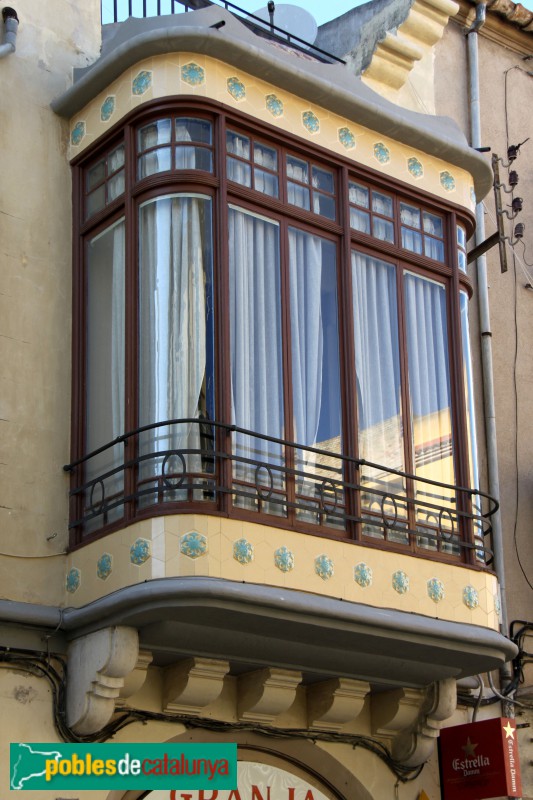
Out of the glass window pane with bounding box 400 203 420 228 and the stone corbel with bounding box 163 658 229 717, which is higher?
the glass window pane with bounding box 400 203 420 228

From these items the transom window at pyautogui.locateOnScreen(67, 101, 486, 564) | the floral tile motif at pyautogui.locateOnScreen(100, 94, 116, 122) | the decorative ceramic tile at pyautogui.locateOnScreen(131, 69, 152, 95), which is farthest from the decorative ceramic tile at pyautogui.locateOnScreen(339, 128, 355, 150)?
the floral tile motif at pyautogui.locateOnScreen(100, 94, 116, 122)

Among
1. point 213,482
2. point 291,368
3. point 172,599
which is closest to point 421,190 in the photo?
point 291,368

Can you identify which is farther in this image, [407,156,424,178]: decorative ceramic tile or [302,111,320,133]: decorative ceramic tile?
[407,156,424,178]: decorative ceramic tile

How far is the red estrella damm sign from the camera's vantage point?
38.0ft

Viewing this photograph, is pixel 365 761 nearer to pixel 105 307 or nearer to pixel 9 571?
pixel 9 571

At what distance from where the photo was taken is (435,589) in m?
11.1

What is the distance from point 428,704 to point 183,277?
424cm

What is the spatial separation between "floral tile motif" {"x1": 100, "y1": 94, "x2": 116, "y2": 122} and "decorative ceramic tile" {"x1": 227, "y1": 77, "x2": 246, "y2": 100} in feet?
3.18

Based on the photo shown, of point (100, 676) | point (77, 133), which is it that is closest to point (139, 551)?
point (100, 676)

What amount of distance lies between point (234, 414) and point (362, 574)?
1.56 meters

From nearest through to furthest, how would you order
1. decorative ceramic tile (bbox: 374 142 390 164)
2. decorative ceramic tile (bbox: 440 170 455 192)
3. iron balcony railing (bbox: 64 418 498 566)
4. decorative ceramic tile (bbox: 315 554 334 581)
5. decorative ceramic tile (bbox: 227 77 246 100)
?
iron balcony railing (bbox: 64 418 498 566) < decorative ceramic tile (bbox: 315 554 334 581) < decorative ceramic tile (bbox: 227 77 246 100) < decorative ceramic tile (bbox: 374 142 390 164) < decorative ceramic tile (bbox: 440 170 455 192)
